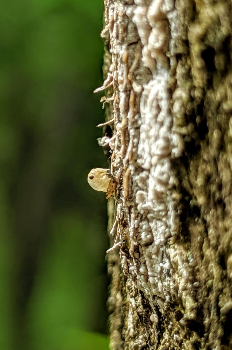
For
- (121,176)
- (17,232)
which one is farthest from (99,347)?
(121,176)

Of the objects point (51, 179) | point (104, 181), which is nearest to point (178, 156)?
point (104, 181)

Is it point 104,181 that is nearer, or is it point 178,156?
point 178,156

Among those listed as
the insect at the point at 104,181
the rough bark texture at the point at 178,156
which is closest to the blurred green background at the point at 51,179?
the insect at the point at 104,181

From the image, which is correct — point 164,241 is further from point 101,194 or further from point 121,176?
point 101,194

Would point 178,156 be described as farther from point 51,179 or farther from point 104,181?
point 51,179

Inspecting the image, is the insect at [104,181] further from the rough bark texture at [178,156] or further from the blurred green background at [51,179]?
the blurred green background at [51,179]

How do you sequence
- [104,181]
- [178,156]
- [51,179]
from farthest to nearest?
[51,179]
[104,181]
[178,156]

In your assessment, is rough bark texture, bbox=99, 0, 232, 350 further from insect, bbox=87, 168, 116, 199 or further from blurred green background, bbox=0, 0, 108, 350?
blurred green background, bbox=0, 0, 108, 350
